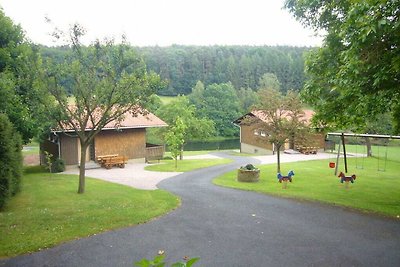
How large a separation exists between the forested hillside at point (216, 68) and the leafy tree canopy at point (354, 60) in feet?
280

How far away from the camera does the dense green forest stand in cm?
10344

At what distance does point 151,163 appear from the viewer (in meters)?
33.1

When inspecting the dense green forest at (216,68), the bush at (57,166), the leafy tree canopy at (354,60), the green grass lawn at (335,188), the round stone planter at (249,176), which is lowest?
the green grass lawn at (335,188)

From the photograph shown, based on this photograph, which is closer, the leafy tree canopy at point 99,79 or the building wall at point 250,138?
the leafy tree canopy at point 99,79

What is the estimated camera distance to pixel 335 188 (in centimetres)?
1877

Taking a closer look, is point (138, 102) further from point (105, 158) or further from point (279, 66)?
point (279, 66)

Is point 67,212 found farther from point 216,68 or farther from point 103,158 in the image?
point 216,68

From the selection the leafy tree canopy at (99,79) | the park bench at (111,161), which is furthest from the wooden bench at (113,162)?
the leafy tree canopy at (99,79)

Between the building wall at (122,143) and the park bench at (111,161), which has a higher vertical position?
the building wall at (122,143)

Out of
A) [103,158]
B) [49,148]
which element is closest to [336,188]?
[103,158]

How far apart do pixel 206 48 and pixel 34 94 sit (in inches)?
4746

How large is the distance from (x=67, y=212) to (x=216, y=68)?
101 metres

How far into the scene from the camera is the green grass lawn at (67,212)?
9.76 metres

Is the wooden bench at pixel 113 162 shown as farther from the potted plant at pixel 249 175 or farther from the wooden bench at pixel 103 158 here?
the potted plant at pixel 249 175
